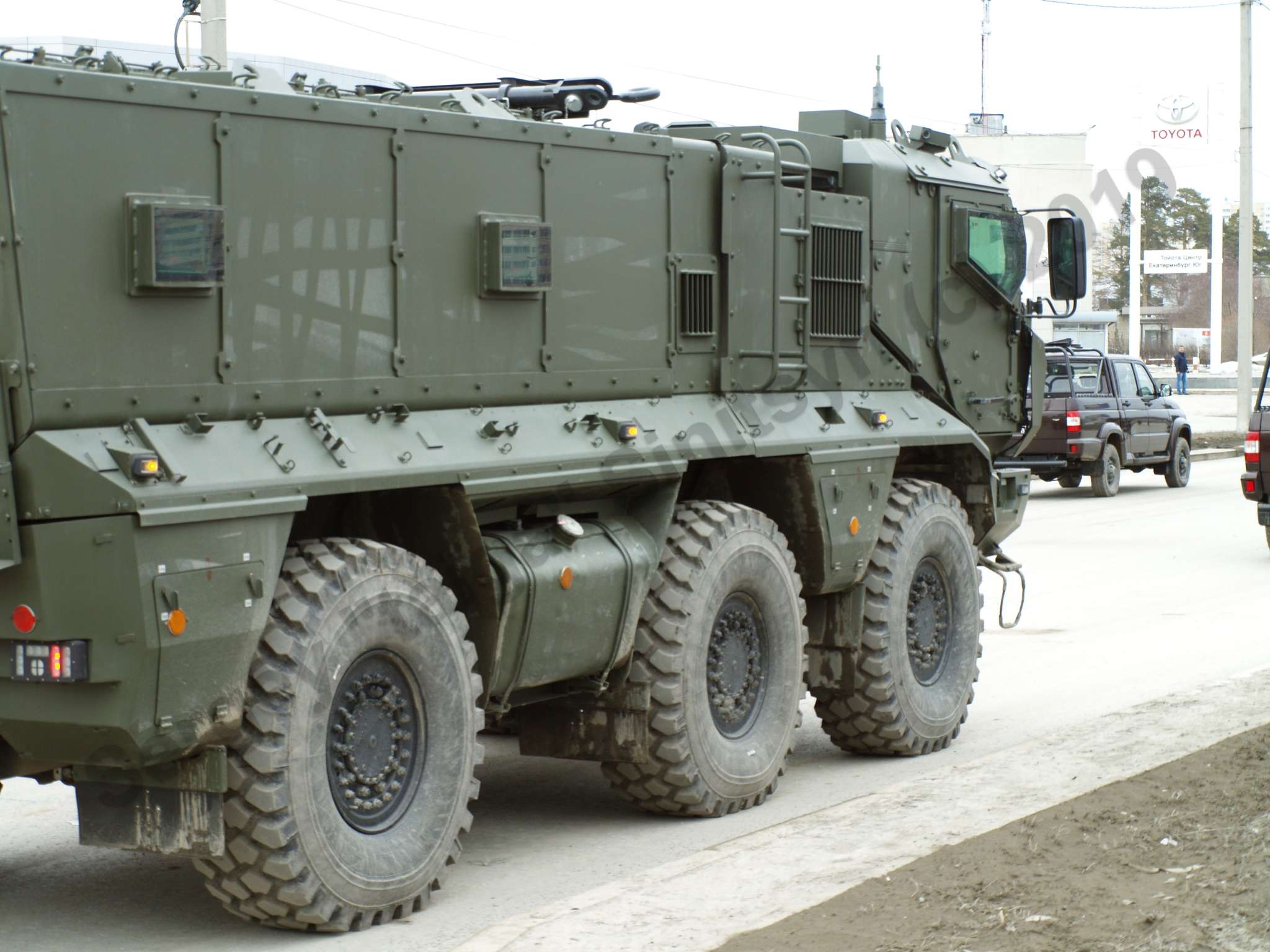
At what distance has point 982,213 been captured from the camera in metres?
10.5

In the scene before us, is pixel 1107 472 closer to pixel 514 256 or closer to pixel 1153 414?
pixel 1153 414

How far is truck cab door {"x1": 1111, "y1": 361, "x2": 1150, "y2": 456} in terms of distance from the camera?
26.4 metres

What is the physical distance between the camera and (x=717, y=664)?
8.27 meters

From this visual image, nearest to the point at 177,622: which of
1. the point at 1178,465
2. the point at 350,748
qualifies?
the point at 350,748

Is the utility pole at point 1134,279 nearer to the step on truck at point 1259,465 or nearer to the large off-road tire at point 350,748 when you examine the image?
the step on truck at point 1259,465

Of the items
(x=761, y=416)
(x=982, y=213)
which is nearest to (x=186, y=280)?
(x=761, y=416)

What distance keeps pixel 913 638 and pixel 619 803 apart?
189 centimetres

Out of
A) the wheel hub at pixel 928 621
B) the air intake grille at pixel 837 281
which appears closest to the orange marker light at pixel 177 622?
the air intake grille at pixel 837 281

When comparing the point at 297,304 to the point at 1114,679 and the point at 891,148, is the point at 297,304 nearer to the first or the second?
the point at 891,148

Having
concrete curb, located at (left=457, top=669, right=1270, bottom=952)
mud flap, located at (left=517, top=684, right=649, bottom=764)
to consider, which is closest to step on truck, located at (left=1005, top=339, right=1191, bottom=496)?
concrete curb, located at (left=457, top=669, right=1270, bottom=952)

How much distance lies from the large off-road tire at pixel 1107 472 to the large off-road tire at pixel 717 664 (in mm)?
18098

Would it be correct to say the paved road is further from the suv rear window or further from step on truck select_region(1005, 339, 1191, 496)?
the suv rear window

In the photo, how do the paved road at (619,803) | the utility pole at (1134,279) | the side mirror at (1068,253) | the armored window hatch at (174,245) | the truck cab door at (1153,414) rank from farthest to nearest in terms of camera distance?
the utility pole at (1134,279), the truck cab door at (1153,414), the side mirror at (1068,253), the paved road at (619,803), the armored window hatch at (174,245)

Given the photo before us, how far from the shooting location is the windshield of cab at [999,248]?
10391 millimetres
